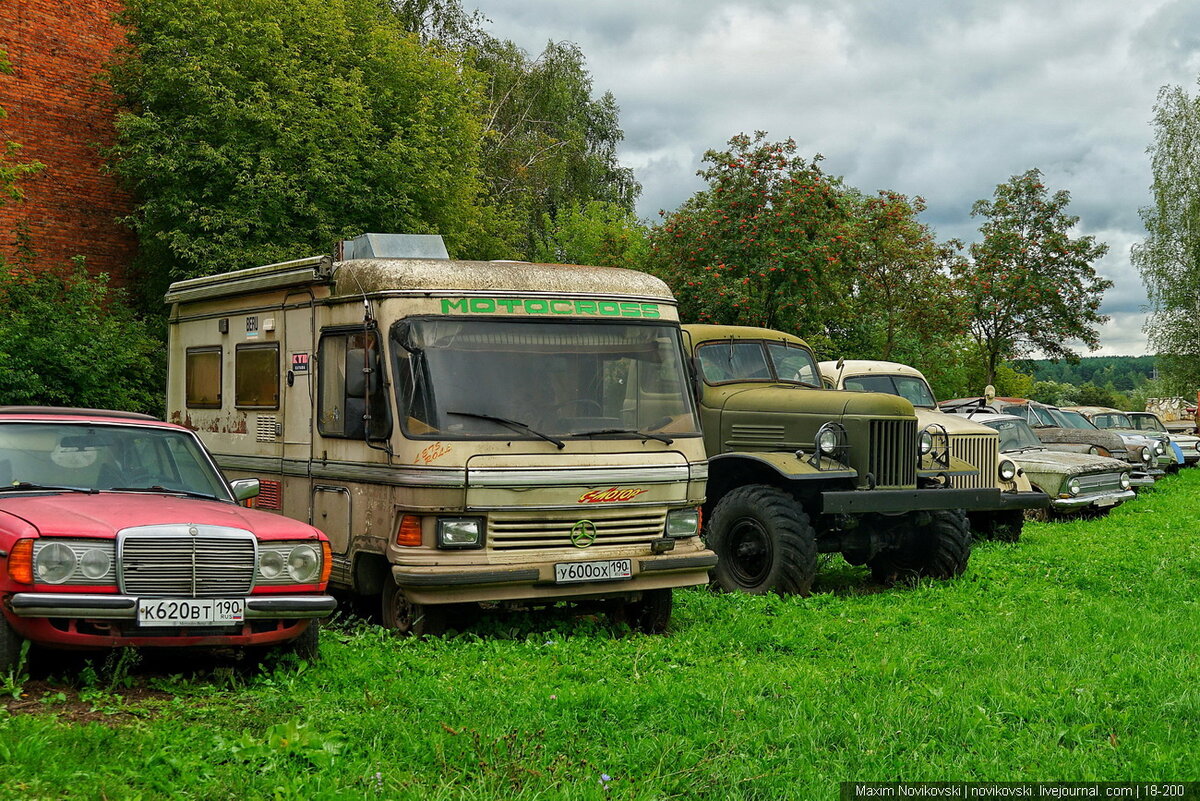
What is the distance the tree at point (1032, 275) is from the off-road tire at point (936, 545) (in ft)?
76.1

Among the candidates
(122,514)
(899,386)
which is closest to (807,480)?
(899,386)

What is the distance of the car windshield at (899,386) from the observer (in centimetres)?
1514

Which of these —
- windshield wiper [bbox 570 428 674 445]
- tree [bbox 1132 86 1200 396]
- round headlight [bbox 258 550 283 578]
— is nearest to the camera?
round headlight [bbox 258 550 283 578]

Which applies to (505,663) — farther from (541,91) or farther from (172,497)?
(541,91)

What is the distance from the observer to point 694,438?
29.8ft

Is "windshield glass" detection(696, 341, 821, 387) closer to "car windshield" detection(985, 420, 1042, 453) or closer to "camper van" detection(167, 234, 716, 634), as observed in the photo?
"camper van" detection(167, 234, 716, 634)

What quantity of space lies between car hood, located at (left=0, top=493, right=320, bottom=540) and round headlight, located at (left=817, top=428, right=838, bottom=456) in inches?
212

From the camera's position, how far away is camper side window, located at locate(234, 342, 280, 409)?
996cm

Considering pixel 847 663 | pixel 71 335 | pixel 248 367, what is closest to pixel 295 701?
pixel 847 663

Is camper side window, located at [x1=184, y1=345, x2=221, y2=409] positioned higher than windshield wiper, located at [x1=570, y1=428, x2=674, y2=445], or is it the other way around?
camper side window, located at [x1=184, y1=345, x2=221, y2=409]

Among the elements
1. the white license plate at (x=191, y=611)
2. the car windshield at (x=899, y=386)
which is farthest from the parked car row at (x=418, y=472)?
the car windshield at (x=899, y=386)

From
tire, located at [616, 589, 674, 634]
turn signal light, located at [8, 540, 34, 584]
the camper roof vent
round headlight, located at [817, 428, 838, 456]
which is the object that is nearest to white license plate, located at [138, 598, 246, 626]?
turn signal light, located at [8, 540, 34, 584]

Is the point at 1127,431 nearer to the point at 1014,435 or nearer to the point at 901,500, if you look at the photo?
the point at 1014,435

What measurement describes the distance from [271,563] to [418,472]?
4.66 ft
